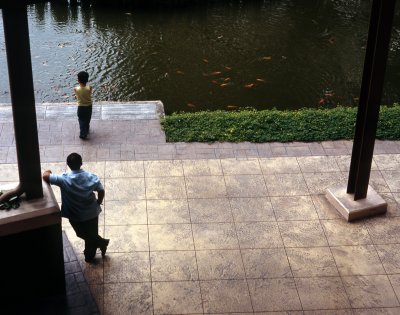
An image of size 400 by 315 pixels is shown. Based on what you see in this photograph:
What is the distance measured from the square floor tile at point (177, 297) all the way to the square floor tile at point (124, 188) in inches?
69.7

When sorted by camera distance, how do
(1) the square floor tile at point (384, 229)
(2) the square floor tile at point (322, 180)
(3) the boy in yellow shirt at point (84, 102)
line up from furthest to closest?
1. (3) the boy in yellow shirt at point (84, 102)
2. (2) the square floor tile at point (322, 180)
3. (1) the square floor tile at point (384, 229)

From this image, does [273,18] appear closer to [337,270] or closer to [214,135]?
[214,135]

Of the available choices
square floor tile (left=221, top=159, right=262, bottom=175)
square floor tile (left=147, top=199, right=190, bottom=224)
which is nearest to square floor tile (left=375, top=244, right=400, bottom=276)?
square floor tile (left=221, top=159, right=262, bottom=175)

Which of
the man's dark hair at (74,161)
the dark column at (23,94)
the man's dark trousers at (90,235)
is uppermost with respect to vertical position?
the dark column at (23,94)

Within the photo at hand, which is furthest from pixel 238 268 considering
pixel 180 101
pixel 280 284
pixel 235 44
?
pixel 235 44

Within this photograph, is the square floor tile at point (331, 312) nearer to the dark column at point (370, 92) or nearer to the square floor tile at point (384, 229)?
the square floor tile at point (384, 229)

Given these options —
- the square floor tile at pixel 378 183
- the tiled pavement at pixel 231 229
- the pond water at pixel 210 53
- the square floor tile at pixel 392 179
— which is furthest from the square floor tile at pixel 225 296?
the pond water at pixel 210 53

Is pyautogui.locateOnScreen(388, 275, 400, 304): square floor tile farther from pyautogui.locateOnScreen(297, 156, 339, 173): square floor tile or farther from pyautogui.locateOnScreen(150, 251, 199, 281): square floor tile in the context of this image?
pyautogui.locateOnScreen(297, 156, 339, 173): square floor tile

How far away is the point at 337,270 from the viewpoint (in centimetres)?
754

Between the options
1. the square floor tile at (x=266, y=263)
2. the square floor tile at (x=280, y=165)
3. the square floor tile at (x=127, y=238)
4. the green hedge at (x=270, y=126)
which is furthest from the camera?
the green hedge at (x=270, y=126)

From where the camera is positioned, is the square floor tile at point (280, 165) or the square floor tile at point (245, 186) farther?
the square floor tile at point (280, 165)

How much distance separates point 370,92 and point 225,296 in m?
3.08

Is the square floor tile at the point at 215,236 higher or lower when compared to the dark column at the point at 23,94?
lower

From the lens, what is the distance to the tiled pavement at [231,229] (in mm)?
7094
